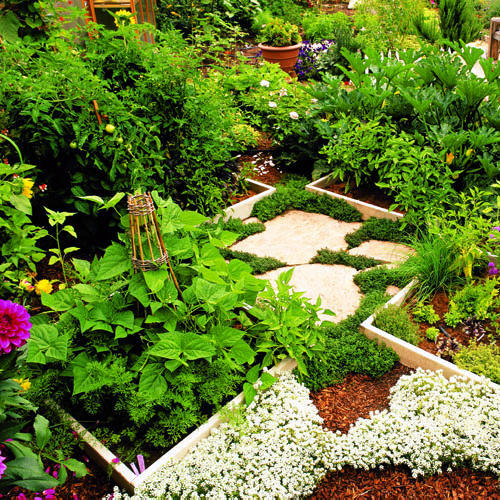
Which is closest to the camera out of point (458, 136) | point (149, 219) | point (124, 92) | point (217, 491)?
point (217, 491)

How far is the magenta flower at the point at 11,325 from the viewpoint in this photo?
4.93ft

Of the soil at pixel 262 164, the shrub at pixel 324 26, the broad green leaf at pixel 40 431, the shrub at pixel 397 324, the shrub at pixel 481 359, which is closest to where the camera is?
the broad green leaf at pixel 40 431

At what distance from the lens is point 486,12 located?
12305 millimetres

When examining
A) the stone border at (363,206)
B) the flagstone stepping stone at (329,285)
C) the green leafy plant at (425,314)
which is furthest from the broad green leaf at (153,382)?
the stone border at (363,206)

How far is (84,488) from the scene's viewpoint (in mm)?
2320

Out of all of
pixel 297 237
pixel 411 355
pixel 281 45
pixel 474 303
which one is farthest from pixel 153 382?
pixel 281 45

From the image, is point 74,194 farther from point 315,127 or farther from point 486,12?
point 486,12

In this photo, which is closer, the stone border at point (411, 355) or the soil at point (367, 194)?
the stone border at point (411, 355)

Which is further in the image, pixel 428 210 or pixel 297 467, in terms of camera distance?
pixel 428 210

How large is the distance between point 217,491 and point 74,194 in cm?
213

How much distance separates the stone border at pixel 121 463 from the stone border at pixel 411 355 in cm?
98

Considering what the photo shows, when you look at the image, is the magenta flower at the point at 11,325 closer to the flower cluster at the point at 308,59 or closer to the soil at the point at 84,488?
the soil at the point at 84,488

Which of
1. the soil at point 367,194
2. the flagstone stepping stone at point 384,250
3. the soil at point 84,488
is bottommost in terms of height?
the soil at point 84,488

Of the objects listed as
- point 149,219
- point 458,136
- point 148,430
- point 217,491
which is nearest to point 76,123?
point 149,219
